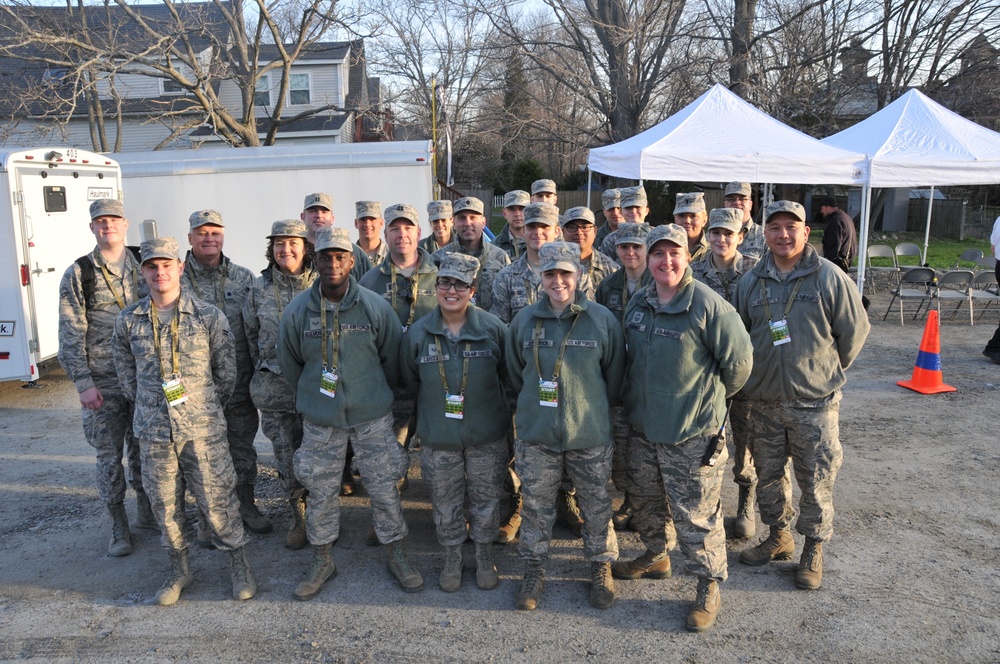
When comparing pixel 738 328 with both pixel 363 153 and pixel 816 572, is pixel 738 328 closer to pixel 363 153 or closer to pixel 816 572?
pixel 816 572

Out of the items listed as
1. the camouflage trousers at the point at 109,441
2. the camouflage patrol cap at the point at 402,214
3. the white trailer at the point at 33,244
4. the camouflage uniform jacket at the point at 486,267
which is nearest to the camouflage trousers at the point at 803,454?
the camouflage uniform jacket at the point at 486,267

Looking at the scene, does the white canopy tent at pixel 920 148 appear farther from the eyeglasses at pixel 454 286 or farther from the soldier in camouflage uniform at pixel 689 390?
the eyeglasses at pixel 454 286

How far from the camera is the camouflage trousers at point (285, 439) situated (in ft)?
14.9

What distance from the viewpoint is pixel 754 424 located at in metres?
4.14

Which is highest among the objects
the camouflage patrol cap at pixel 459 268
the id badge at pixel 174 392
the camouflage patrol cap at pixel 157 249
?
the camouflage patrol cap at pixel 157 249

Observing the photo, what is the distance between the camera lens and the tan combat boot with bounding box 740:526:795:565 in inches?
166

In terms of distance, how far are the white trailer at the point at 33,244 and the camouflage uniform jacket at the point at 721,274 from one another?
6.62 meters

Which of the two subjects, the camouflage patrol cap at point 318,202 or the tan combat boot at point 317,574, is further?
the camouflage patrol cap at point 318,202

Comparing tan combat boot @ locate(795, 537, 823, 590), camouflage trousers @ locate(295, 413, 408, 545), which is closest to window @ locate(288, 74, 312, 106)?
camouflage trousers @ locate(295, 413, 408, 545)

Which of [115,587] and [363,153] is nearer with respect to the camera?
[115,587]

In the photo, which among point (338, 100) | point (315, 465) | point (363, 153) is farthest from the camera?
point (338, 100)

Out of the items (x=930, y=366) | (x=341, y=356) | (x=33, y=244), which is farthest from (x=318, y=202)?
(x=930, y=366)

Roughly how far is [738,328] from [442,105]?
95.2 ft

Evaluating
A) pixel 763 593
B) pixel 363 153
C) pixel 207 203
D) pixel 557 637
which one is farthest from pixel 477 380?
pixel 207 203
